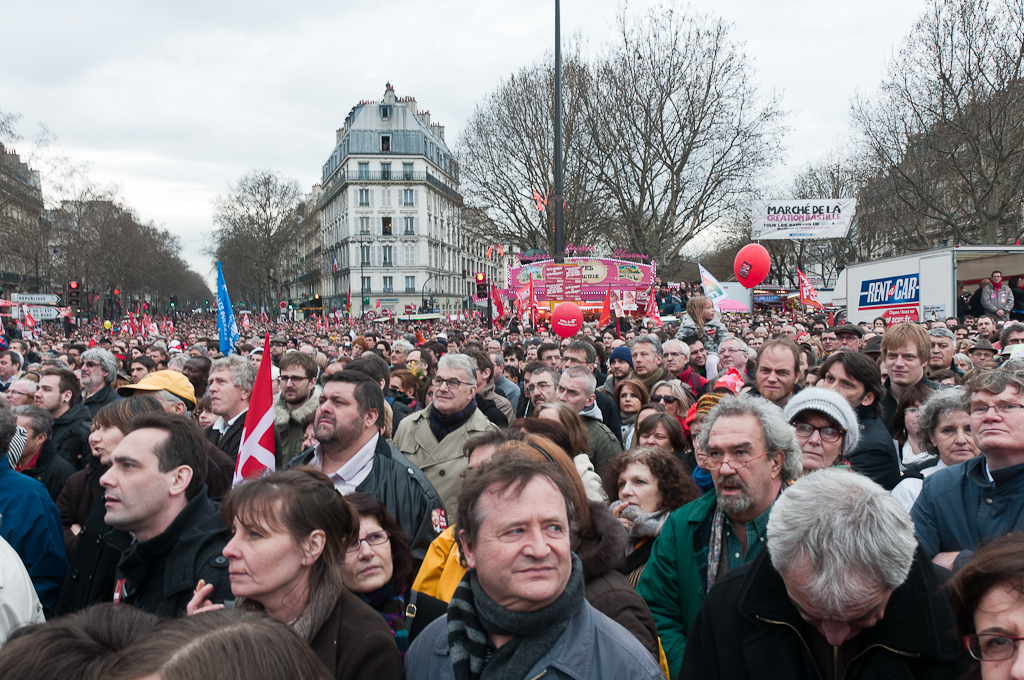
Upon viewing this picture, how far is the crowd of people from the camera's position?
1644mm

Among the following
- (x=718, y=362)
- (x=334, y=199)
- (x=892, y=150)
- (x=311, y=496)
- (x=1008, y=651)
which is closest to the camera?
(x=1008, y=651)

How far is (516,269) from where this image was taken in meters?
20.7

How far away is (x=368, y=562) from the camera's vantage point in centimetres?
259

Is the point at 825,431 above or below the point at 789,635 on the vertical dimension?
above

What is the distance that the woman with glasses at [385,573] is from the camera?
2.52 meters

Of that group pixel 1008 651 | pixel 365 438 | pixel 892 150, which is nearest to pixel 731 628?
pixel 1008 651

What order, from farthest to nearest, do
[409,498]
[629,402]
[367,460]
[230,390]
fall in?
[629,402], [230,390], [367,460], [409,498]

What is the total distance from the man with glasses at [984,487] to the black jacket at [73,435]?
5474 mm

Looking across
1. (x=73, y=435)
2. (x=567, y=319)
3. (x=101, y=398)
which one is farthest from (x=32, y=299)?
(x=73, y=435)

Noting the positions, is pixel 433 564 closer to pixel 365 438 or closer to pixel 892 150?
pixel 365 438

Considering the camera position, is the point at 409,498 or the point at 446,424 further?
the point at 446,424

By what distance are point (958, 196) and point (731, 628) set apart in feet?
93.8

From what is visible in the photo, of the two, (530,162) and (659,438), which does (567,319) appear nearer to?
(659,438)

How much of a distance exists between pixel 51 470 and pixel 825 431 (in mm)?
4373
